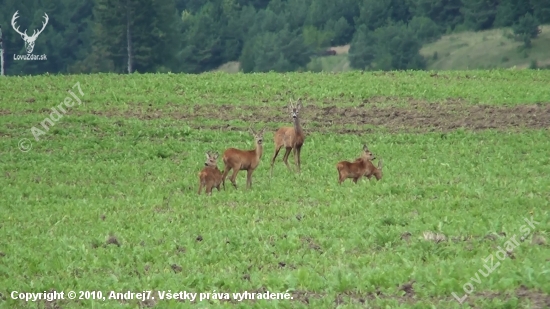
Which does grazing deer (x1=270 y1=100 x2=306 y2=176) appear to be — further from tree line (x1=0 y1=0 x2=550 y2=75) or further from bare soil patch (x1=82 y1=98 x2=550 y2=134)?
tree line (x1=0 y1=0 x2=550 y2=75)

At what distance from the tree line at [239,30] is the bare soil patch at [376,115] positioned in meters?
45.5

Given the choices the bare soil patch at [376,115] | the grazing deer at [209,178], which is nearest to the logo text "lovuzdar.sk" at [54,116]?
the bare soil patch at [376,115]

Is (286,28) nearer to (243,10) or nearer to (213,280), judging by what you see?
(243,10)

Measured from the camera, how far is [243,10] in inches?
4006

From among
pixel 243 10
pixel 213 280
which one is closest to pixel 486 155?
pixel 213 280

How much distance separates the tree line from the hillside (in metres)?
0.92

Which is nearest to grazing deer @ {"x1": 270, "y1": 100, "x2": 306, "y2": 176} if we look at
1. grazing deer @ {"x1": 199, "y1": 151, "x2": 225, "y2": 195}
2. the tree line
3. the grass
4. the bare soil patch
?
grazing deer @ {"x1": 199, "y1": 151, "x2": 225, "y2": 195}

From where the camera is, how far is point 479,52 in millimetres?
79812

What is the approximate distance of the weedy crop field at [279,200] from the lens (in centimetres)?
1110

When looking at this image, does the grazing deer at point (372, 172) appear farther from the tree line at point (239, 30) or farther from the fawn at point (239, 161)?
the tree line at point (239, 30)

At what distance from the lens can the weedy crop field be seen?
11.1 m

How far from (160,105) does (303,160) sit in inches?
334

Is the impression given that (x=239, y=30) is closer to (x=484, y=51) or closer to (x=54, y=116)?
(x=484, y=51)

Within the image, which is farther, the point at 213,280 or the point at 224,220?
the point at 224,220
